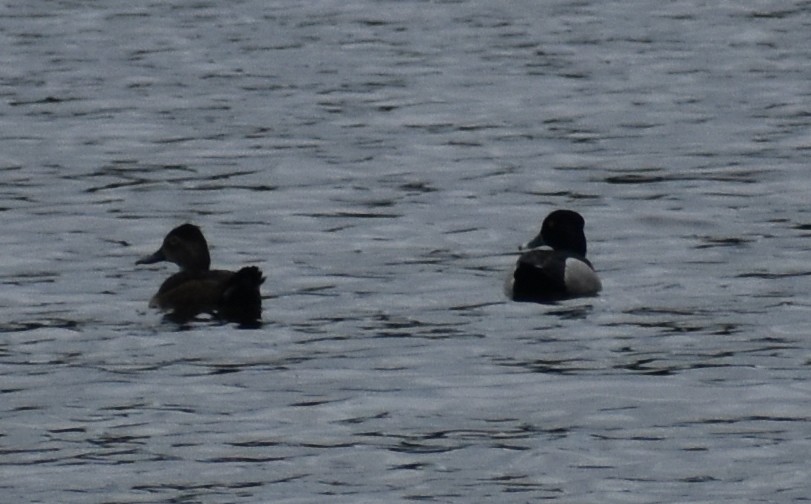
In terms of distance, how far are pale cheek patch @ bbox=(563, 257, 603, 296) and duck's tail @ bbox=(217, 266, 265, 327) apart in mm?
1900

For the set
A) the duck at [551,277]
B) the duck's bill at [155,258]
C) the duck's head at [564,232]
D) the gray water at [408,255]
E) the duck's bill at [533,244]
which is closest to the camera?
the gray water at [408,255]

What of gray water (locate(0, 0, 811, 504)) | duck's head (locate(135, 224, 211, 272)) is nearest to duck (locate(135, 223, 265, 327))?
duck's head (locate(135, 224, 211, 272))

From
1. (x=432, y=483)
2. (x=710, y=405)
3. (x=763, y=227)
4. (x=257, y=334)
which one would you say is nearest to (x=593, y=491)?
(x=432, y=483)

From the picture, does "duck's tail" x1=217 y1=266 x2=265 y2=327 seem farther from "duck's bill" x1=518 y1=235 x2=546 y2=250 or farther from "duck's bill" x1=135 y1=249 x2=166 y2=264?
"duck's bill" x1=518 y1=235 x2=546 y2=250

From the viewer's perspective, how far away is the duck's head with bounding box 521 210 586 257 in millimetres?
14578

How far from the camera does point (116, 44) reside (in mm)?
28109

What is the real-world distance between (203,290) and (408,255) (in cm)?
223

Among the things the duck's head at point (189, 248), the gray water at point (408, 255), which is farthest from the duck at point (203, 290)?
the gray water at point (408, 255)

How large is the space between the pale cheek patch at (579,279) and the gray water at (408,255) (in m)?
0.14

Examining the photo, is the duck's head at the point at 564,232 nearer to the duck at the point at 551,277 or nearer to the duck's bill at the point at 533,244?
the duck's bill at the point at 533,244

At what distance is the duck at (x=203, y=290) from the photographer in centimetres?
1284

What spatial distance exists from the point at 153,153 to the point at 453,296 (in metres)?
7.04

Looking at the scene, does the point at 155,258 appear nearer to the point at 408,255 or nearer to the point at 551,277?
the point at 408,255

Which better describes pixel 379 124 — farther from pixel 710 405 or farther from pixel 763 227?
pixel 710 405
